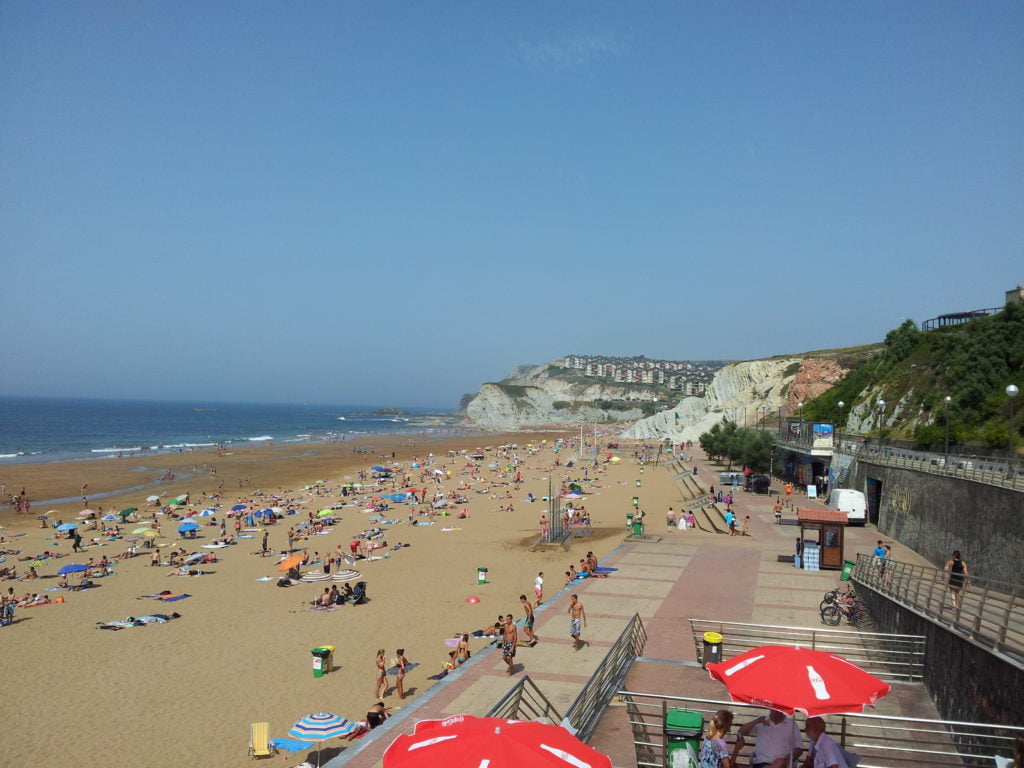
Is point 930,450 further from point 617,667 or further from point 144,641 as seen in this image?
point 144,641

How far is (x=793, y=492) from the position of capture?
37375 millimetres

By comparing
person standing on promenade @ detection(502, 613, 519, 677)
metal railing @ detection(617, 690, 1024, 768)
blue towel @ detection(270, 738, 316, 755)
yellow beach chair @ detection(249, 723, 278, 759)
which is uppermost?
metal railing @ detection(617, 690, 1024, 768)

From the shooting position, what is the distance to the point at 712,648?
10031 mm

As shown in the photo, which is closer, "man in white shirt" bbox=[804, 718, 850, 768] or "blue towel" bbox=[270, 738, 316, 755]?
"man in white shirt" bbox=[804, 718, 850, 768]

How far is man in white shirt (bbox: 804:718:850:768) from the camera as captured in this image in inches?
230

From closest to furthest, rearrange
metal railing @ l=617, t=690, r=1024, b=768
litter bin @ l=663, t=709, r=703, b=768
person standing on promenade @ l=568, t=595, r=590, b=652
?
litter bin @ l=663, t=709, r=703, b=768, metal railing @ l=617, t=690, r=1024, b=768, person standing on promenade @ l=568, t=595, r=590, b=652

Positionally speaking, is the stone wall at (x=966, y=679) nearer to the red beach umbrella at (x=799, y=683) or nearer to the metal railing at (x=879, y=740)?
the metal railing at (x=879, y=740)

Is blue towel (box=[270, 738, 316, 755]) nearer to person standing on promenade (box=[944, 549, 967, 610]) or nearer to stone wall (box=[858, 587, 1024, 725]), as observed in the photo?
stone wall (box=[858, 587, 1024, 725])

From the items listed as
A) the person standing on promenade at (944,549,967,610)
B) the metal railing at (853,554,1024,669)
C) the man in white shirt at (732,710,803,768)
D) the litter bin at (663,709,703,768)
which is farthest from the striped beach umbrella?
the person standing on promenade at (944,549,967,610)

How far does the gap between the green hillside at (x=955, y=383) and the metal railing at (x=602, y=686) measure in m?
17.7

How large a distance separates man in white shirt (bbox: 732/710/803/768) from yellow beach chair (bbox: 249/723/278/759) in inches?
306

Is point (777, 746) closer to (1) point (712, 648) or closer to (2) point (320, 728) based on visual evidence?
(1) point (712, 648)

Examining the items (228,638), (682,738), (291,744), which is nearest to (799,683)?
(682,738)

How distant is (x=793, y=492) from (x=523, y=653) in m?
29.2
